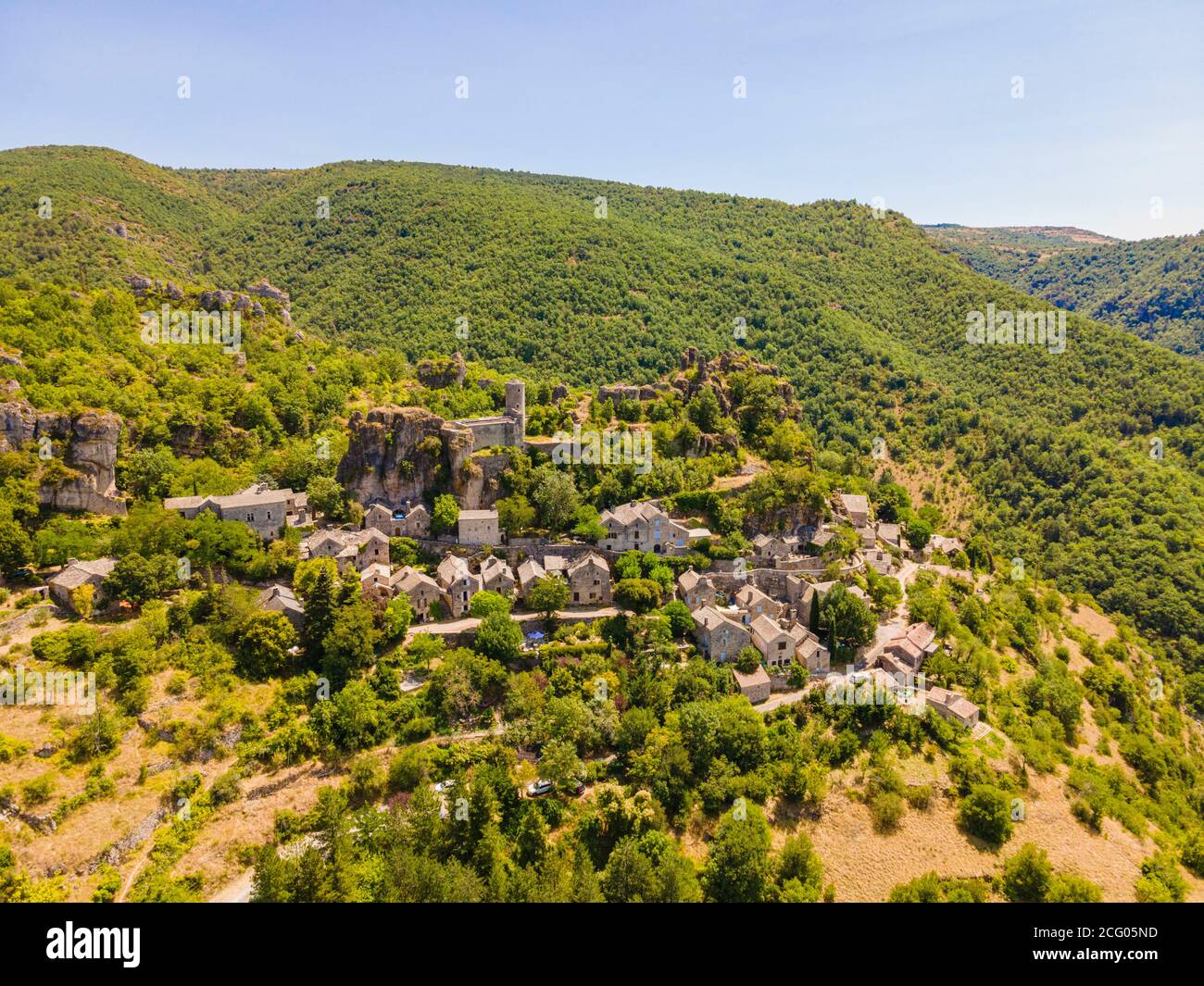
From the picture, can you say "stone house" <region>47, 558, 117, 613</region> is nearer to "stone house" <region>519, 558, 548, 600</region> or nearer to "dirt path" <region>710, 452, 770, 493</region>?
"stone house" <region>519, 558, 548, 600</region>

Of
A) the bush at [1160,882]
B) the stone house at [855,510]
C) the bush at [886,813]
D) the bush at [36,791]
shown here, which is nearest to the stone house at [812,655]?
the bush at [886,813]

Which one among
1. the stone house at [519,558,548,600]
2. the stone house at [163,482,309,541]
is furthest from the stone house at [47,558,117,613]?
the stone house at [519,558,548,600]

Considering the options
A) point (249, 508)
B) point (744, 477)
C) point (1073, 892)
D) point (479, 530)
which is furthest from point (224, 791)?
point (744, 477)

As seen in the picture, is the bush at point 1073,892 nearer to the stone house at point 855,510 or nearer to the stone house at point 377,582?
the stone house at point 855,510
